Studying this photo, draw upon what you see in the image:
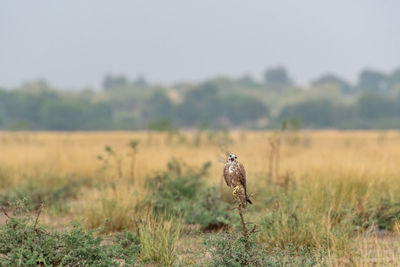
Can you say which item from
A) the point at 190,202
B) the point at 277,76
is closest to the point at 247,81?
the point at 277,76

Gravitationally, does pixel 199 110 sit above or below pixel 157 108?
below

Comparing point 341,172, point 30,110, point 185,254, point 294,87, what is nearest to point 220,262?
point 185,254

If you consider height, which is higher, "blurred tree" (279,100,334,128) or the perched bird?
"blurred tree" (279,100,334,128)

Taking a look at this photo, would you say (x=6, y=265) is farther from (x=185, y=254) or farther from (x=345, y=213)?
(x=345, y=213)

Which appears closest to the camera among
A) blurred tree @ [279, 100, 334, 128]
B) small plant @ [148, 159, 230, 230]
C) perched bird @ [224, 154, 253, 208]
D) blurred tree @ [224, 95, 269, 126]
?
perched bird @ [224, 154, 253, 208]

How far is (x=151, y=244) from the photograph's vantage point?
16.6 ft

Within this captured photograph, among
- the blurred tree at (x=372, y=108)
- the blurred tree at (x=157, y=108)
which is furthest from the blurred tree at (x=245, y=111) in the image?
the blurred tree at (x=372, y=108)

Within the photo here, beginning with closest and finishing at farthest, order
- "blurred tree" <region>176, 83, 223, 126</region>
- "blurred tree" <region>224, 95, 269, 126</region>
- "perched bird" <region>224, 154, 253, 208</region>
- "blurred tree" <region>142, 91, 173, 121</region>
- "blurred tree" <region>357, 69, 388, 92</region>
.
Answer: "perched bird" <region>224, 154, 253, 208</region> < "blurred tree" <region>224, 95, 269, 126</region> < "blurred tree" <region>142, 91, 173, 121</region> < "blurred tree" <region>176, 83, 223, 126</region> < "blurred tree" <region>357, 69, 388, 92</region>

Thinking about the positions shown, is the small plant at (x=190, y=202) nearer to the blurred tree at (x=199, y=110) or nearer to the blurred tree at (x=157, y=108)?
the blurred tree at (x=199, y=110)

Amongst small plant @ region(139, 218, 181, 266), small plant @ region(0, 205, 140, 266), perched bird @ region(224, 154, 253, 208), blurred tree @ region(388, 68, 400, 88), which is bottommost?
small plant @ region(139, 218, 181, 266)

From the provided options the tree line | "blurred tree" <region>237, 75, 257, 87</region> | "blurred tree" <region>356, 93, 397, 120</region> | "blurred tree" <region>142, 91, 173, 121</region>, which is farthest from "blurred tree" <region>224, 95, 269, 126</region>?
"blurred tree" <region>237, 75, 257, 87</region>

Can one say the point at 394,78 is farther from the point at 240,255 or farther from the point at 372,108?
the point at 240,255

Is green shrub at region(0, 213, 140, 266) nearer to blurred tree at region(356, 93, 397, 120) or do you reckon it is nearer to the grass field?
the grass field

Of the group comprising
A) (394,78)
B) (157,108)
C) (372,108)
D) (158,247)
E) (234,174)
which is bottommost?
(158,247)
